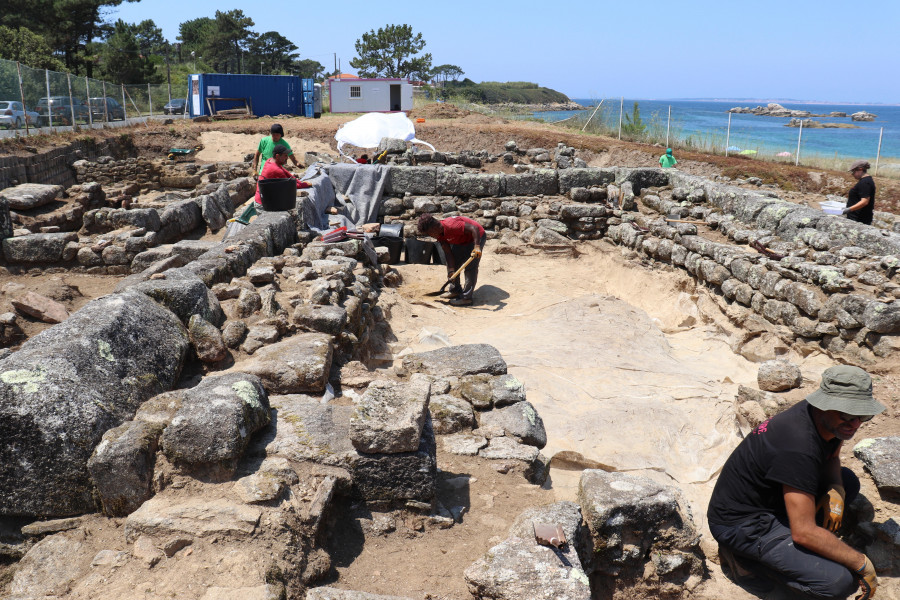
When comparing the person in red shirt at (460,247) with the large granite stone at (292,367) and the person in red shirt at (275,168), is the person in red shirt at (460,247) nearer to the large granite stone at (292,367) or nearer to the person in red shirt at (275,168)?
the person in red shirt at (275,168)

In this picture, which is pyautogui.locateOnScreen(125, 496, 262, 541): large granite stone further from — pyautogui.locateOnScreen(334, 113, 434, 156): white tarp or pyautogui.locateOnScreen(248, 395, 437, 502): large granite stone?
pyautogui.locateOnScreen(334, 113, 434, 156): white tarp

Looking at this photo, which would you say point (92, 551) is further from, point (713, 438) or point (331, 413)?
point (713, 438)

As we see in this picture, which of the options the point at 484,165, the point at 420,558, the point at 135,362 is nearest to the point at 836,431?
the point at 420,558

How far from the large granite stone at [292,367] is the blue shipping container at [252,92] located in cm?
3117

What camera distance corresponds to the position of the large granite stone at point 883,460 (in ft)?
12.7

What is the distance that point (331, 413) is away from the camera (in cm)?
371

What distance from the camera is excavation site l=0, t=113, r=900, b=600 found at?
277cm

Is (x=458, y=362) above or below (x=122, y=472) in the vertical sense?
below

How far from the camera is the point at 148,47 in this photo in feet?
212

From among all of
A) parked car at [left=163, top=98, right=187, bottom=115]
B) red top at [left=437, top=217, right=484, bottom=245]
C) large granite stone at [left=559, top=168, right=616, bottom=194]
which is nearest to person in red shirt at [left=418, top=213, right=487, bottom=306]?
red top at [left=437, top=217, right=484, bottom=245]

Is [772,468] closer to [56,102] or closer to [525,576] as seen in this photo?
[525,576]

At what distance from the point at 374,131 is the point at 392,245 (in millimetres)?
6203

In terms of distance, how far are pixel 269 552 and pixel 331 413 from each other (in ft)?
3.84

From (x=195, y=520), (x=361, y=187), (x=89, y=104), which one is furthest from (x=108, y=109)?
(x=195, y=520)
